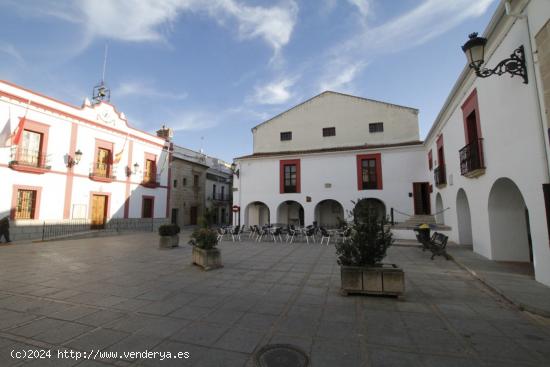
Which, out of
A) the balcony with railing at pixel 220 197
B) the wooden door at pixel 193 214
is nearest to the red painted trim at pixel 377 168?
the wooden door at pixel 193 214

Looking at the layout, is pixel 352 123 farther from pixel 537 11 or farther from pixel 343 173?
pixel 537 11

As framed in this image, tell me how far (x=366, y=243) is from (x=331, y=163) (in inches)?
501

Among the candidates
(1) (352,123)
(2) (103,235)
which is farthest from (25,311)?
(1) (352,123)

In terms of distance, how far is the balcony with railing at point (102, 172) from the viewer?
15.9 metres

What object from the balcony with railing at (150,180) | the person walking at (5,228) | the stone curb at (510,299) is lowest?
the stone curb at (510,299)

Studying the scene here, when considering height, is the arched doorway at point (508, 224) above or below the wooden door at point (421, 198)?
below

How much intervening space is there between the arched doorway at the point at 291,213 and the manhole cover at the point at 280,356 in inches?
625

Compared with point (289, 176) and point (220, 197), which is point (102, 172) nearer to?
point (289, 176)

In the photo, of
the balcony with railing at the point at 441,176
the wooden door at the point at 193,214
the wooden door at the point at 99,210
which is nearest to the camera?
the balcony with railing at the point at 441,176

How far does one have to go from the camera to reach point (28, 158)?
1300 centimetres

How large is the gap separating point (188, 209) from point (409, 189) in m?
18.5

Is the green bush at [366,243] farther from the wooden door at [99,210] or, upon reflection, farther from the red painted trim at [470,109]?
the wooden door at [99,210]

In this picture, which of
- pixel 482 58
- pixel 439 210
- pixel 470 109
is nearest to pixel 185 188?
pixel 439 210

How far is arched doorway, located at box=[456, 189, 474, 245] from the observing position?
9570mm
